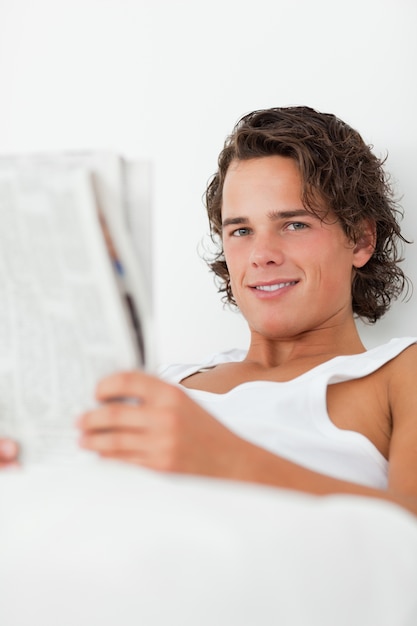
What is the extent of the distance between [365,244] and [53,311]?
888mm

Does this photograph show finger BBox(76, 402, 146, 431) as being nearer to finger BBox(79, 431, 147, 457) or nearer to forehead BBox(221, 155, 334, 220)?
finger BBox(79, 431, 147, 457)

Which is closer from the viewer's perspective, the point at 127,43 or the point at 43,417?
the point at 43,417

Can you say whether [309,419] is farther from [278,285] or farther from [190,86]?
[190,86]

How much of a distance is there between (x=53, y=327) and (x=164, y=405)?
163 millimetres

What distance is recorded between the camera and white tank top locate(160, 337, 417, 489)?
1247 millimetres

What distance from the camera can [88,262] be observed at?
89 cm

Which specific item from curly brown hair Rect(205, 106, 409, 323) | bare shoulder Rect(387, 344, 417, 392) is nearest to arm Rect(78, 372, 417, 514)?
bare shoulder Rect(387, 344, 417, 392)

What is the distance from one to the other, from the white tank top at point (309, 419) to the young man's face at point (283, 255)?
157 millimetres

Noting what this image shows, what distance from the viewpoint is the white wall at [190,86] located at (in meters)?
1.79

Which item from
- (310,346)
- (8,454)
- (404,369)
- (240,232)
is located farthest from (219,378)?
(8,454)

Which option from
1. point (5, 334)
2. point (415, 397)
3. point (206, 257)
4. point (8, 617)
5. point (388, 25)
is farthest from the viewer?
point (206, 257)

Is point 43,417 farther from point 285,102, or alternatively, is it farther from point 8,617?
point 285,102

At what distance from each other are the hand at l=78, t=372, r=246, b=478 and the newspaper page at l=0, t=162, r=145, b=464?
0.03m

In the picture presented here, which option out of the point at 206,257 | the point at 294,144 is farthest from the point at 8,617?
the point at 206,257
